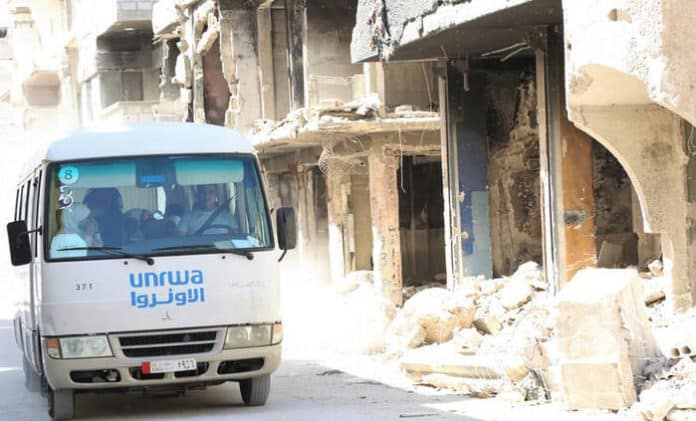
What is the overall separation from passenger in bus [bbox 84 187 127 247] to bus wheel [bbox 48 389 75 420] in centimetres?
147

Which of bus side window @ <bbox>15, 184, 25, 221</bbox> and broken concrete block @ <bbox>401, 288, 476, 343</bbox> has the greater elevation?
bus side window @ <bbox>15, 184, 25, 221</bbox>

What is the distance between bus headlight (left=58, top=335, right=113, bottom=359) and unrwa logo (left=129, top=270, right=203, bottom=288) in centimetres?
57

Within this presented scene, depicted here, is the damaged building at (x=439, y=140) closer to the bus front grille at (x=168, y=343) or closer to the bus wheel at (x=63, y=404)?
the bus front grille at (x=168, y=343)

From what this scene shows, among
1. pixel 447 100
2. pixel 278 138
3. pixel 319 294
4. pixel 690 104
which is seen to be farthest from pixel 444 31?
pixel 319 294

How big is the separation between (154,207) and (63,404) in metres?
1.99

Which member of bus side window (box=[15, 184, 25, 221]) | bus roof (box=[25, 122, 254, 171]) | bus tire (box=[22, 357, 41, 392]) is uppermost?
bus roof (box=[25, 122, 254, 171])

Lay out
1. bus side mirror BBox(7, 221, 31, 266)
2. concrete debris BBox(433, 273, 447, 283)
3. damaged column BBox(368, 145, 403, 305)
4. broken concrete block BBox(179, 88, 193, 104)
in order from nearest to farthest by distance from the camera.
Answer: bus side mirror BBox(7, 221, 31, 266) → damaged column BBox(368, 145, 403, 305) → concrete debris BBox(433, 273, 447, 283) → broken concrete block BBox(179, 88, 193, 104)

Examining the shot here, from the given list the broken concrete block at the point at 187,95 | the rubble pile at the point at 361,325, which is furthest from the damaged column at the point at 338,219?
the broken concrete block at the point at 187,95

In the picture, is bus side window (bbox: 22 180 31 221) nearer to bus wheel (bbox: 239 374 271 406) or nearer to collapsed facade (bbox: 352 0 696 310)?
bus wheel (bbox: 239 374 271 406)

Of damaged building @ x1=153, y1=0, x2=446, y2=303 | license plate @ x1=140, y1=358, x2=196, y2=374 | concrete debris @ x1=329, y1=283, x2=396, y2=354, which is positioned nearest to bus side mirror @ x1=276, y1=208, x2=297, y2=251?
license plate @ x1=140, y1=358, x2=196, y2=374

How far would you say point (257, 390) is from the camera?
12852mm

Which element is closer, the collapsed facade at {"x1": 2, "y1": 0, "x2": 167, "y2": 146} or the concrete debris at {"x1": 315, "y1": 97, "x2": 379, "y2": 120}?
the concrete debris at {"x1": 315, "y1": 97, "x2": 379, "y2": 120}

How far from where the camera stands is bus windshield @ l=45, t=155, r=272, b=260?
12.2 metres

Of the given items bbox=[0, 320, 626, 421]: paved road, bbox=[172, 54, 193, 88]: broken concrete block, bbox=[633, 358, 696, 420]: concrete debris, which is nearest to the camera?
bbox=[633, 358, 696, 420]: concrete debris
